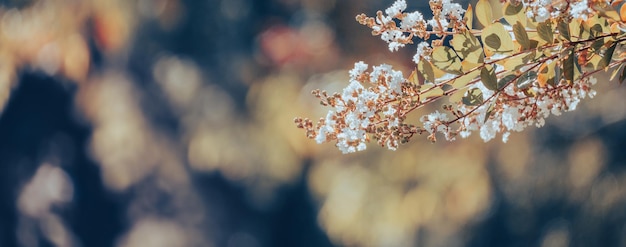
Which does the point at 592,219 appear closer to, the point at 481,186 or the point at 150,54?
the point at 481,186

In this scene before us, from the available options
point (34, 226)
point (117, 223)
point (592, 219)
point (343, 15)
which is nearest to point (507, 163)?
point (592, 219)

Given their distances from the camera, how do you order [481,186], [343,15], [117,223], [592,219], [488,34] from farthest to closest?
[117,223] < [343,15] < [481,186] < [592,219] < [488,34]

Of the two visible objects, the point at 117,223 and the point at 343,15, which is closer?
the point at 343,15

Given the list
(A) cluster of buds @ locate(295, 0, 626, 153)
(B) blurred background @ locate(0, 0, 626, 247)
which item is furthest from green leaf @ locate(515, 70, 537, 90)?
(B) blurred background @ locate(0, 0, 626, 247)

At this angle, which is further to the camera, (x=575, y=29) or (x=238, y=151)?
(x=238, y=151)

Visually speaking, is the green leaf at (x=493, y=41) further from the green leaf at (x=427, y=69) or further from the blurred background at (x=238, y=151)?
the blurred background at (x=238, y=151)

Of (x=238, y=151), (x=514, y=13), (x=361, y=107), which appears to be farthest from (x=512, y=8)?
(x=238, y=151)

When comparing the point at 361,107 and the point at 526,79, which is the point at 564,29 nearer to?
the point at 526,79

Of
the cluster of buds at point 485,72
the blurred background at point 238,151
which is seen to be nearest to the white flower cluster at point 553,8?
the cluster of buds at point 485,72
